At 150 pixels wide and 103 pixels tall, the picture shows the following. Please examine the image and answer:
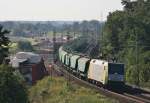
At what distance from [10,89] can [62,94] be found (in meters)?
15.5

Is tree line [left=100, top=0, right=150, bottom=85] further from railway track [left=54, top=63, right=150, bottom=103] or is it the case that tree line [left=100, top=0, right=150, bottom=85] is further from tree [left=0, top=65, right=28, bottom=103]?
tree [left=0, top=65, right=28, bottom=103]

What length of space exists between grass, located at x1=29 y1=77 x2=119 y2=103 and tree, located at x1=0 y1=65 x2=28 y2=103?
5.96 metres

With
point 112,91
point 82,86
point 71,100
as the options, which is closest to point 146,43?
point 82,86

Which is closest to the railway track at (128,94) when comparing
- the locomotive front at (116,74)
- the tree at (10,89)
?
the locomotive front at (116,74)

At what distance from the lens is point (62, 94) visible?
2549 inches

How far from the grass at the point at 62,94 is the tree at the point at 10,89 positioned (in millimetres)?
5956

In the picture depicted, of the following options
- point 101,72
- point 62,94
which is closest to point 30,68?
point 62,94

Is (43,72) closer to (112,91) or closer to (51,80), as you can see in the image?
(51,80)

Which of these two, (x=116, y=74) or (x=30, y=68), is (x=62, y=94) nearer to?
(x=116, y=74)

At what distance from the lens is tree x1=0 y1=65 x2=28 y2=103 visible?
4841 centimetres

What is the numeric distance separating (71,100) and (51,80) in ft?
80.6

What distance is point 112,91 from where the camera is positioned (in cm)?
6156

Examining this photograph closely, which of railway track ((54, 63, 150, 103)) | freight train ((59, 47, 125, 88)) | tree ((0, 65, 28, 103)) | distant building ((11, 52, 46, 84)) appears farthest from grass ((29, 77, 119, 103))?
distant building ((11, 52, 46, 84))

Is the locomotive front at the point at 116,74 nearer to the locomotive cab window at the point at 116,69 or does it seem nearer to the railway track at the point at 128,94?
the locomotive cab window at the point at 116,69
